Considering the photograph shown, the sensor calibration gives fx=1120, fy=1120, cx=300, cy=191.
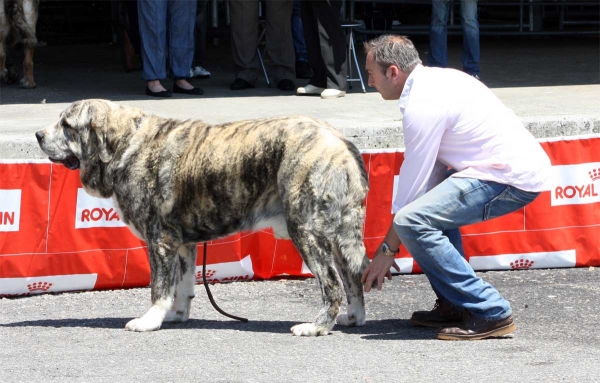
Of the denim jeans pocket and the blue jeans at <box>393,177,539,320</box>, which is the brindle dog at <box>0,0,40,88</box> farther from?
the denim jeans pocket

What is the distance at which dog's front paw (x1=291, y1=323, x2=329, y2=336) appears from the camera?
5988 millimetres

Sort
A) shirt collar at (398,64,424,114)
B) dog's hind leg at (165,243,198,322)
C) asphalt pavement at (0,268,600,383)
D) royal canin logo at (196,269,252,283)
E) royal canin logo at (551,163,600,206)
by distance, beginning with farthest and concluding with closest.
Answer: royal canin logo at (551,163,600,206) < royal canin logo at (196,269,252,283) < dog's hind leg at (165,243,198,322) < shirt collar at (398,64,424,114) < asphalt pavement at (0,268,600,383)

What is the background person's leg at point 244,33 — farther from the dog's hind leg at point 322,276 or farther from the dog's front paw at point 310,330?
the dog's front paw at point 310,330

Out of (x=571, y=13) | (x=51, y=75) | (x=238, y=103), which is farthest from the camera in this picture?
(x=571, y=13)

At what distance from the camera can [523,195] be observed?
19.2ft

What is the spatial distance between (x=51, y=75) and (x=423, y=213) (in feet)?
26.3

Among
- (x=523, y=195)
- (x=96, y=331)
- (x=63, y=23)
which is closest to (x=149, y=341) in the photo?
(x=96, y=331)

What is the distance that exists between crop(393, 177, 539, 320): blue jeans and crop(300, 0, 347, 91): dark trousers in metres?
5.20

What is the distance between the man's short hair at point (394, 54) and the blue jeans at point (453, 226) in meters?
0.65

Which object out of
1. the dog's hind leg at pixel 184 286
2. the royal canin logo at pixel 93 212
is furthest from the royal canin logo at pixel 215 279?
the dog's hind leg at pixel 184 286

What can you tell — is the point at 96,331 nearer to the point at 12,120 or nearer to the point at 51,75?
the point at 12,120

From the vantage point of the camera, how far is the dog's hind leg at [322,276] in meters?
5.98

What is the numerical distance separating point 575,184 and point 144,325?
338cm

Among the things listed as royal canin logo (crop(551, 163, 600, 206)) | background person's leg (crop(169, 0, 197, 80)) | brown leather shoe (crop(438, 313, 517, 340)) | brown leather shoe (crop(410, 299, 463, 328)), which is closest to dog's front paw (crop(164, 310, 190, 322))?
brown leather shoe (crop(410, 299, 463, 328))
